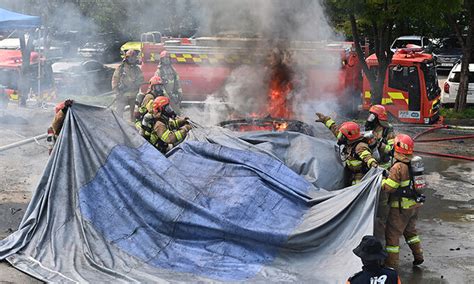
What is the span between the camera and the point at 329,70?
14133 mm

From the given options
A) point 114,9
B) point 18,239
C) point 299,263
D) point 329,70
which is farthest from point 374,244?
point 114,9

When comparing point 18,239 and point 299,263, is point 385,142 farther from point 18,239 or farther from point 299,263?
point 18,239

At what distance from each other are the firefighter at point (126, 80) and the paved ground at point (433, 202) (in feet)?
5.55

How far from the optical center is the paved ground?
7.16 m

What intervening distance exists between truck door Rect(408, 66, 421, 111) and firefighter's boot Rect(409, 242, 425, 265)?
7.41 meters

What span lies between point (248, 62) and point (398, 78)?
4798 millimetres

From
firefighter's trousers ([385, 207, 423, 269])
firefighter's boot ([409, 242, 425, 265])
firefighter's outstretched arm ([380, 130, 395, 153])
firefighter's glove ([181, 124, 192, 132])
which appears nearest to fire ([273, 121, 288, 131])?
firefighter's glove ([181, 124, 192, 132])

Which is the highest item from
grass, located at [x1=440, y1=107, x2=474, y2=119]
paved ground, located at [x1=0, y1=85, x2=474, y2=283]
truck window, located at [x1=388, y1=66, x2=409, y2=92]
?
truck window, located at [x1=388, y1=66, x2=409, y2=92]

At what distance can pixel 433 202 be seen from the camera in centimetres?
966

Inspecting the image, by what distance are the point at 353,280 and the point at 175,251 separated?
9.29ft

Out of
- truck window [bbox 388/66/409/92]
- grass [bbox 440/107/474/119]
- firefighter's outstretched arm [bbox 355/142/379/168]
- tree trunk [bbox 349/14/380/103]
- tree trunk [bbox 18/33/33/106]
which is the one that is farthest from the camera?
tree trunk [bbox 18/33/33/106]

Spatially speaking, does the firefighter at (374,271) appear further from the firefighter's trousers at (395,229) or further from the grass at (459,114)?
the grass at (459,114)

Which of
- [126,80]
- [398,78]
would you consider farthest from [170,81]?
[398,78]

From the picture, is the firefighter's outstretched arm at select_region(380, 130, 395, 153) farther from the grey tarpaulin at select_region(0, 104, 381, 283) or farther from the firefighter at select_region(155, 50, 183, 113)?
the firefighter at select_region(155, 50, 183, 113)
